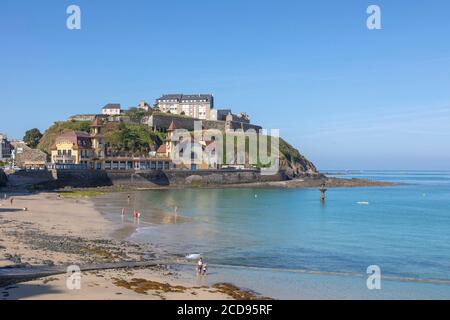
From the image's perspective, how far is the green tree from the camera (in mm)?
112881

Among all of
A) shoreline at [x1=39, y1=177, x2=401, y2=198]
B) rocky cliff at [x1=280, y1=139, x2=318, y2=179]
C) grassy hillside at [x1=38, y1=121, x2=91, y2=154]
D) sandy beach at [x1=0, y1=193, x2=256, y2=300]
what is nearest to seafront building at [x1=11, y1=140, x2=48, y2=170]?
grassy hillside at [x1=38, y1=121, x2=91, y2=154]

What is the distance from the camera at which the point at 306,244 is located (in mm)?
33062

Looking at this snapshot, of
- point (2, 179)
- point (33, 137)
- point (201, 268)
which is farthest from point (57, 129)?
point (201, 268)

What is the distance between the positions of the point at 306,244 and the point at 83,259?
16.2 metres

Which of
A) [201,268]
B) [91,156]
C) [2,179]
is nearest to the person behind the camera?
[201,268]

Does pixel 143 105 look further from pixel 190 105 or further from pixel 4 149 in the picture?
pixel 4 149

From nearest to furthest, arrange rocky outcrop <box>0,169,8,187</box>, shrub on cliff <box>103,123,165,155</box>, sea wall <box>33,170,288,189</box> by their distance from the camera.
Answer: rocky outcrop <box>0,169,8,187</box>
sea wall <box>33,170,288,189</box>
shrub on cliff <box>103,123,165,155</box>

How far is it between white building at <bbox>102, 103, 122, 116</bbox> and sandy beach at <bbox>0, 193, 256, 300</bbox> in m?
87.2

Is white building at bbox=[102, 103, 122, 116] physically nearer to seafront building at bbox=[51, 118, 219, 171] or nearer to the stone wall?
the stone wall

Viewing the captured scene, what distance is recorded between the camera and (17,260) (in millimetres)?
21531

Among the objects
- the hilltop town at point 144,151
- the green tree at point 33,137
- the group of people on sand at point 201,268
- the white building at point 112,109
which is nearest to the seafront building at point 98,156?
the hilltop town at point 144,151

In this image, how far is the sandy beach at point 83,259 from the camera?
17266 mm
